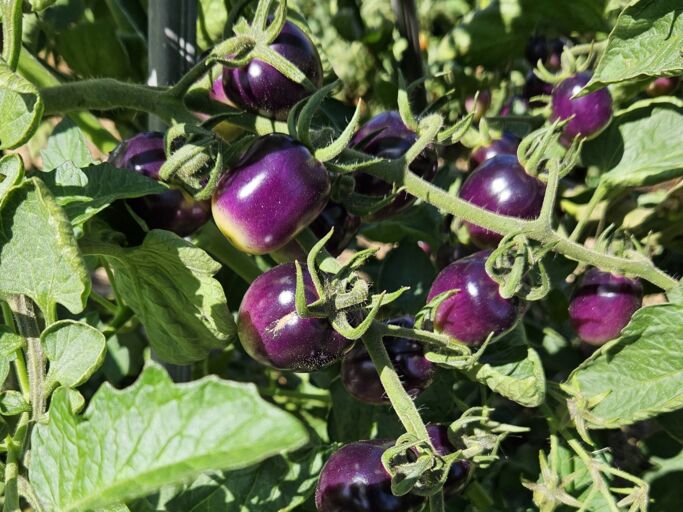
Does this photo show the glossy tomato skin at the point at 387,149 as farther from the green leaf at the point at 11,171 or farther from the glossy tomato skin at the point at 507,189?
the green leaf at the point at 11,171

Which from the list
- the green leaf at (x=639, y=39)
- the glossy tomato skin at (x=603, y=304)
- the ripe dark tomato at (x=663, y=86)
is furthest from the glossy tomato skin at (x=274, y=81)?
the ripe dark tomato at (x=663, y=86)

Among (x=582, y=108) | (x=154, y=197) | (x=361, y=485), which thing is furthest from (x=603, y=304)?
(x=154, y=197)

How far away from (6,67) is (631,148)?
63 centimetres

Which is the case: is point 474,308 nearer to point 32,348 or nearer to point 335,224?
point 335,224

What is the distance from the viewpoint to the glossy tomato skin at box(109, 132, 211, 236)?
0.61 meters

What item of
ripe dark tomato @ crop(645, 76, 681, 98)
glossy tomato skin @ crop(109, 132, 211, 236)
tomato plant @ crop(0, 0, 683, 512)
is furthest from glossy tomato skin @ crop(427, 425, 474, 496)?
ripe dark tomato @ crop(645, 76, 681, 98)

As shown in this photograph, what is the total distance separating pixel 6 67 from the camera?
1.42ft

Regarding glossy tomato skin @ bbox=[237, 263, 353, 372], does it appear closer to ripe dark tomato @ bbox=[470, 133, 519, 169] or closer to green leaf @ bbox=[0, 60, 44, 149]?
green leaf @ bbox=[0, 60, 44, 149]

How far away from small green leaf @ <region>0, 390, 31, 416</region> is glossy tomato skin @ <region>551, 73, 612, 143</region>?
562 millimetres

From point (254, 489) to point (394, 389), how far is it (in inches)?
8.2

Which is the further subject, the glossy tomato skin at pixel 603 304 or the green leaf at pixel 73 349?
the glossy tomato skin at pixel 603 304

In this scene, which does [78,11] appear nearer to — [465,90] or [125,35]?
[125,35]

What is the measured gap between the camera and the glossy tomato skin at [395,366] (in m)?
0.62

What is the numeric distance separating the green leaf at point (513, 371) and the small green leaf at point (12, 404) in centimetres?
35
